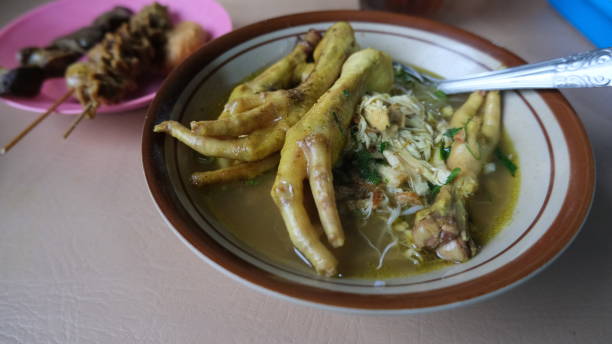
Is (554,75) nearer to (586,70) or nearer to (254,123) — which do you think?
(586,70)

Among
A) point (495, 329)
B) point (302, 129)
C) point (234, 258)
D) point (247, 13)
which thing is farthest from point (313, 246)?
point (247, 13)

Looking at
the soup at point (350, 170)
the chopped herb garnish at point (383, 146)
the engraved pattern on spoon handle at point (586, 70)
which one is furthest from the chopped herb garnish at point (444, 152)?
the engraved pattern on spoon handle at point (586, 70)

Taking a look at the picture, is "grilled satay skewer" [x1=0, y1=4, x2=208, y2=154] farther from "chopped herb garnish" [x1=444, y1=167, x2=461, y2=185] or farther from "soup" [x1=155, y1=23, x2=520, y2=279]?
"chopped herb garnish" [x1=444, y1=167, x2=461, y2=185]

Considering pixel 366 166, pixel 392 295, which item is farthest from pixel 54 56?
pixel 392 295

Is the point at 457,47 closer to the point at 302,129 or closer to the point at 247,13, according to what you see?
the point at 302,129

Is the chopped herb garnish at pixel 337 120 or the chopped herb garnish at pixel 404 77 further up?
the chopped herb garnish at pixel 404 77

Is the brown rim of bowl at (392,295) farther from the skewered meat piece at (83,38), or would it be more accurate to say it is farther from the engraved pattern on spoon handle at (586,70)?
the skewered meat piece at (83,38)
